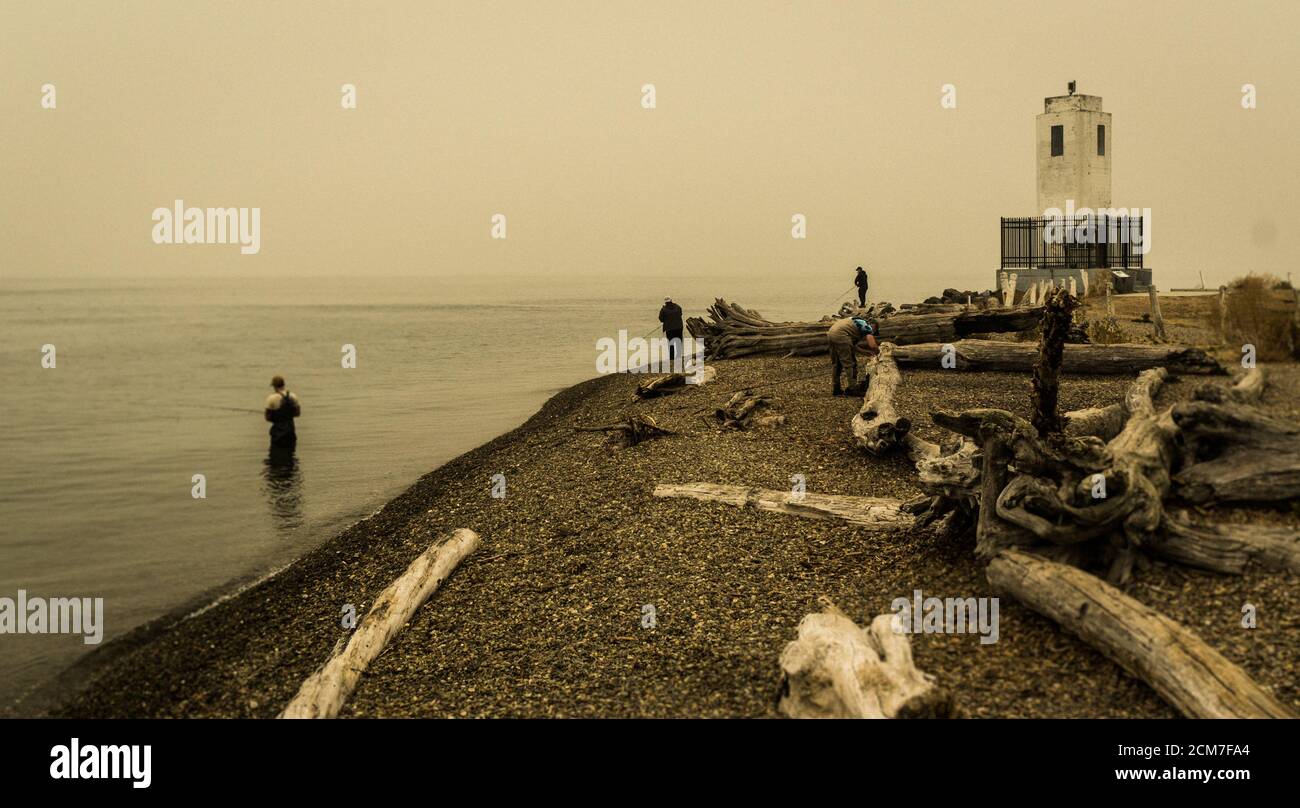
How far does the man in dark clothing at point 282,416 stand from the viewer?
2394 centimetres

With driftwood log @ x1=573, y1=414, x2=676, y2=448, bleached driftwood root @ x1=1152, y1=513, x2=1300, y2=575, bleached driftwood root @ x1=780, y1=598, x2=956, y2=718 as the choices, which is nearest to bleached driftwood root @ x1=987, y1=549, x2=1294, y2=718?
bleached driftwood root @ x1=1152, y1=513, x2=1300, y2=575

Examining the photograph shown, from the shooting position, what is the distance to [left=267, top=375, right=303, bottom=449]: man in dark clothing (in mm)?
23938

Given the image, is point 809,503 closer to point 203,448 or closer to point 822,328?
point 822,328

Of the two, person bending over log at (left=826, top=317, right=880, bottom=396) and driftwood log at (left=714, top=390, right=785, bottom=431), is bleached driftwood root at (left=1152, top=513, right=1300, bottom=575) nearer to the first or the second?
driftwood log at (left=714, top=390, right=785, bottom=431)

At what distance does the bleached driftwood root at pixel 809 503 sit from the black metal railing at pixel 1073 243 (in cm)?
2971


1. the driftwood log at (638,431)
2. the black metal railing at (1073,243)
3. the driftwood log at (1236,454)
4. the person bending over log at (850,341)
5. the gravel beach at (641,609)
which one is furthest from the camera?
the black metal railing at (1073,243)

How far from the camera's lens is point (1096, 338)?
21562mm

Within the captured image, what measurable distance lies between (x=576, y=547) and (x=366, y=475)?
37.7 ft

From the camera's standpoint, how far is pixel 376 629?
9.65 m

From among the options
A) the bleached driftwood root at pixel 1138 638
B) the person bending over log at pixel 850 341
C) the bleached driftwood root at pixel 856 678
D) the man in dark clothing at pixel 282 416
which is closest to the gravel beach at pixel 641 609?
the bleached driftwood root at pixel 1138 638

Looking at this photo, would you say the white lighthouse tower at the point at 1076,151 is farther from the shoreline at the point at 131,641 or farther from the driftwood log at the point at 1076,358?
the shoreline at the point at 131,641

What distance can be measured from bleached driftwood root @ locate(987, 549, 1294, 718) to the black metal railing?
3301 cm
